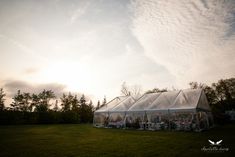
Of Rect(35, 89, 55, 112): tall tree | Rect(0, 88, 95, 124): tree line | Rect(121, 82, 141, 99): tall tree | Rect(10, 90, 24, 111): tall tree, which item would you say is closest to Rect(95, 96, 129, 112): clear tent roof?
Rect(0, 88, 95, 124): tree line

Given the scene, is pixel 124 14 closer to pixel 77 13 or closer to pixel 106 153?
pixel 77 13

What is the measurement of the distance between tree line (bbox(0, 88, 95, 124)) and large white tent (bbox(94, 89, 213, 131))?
12144 mm

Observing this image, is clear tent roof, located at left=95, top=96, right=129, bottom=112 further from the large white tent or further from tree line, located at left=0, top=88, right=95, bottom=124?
tree line, located at left=0, top=88, right=95, bottom=124

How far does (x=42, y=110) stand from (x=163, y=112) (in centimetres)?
2204

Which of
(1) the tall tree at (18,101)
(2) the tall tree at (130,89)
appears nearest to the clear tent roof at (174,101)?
(2) the tall tree at (130,89)

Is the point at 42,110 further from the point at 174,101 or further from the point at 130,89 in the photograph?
the point at 174,101

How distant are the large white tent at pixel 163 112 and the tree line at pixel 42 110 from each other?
12144 mm

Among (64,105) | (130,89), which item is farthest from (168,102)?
(64,105)

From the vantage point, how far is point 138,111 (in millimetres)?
16766

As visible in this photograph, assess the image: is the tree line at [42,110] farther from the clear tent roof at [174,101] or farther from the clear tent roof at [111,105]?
the clear tent roof at [174,101]

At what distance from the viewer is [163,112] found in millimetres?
15438

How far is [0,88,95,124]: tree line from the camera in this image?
25906 millimetres

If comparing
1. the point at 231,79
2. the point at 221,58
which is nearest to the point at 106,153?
the point at 221,58

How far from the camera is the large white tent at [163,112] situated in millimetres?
14281
